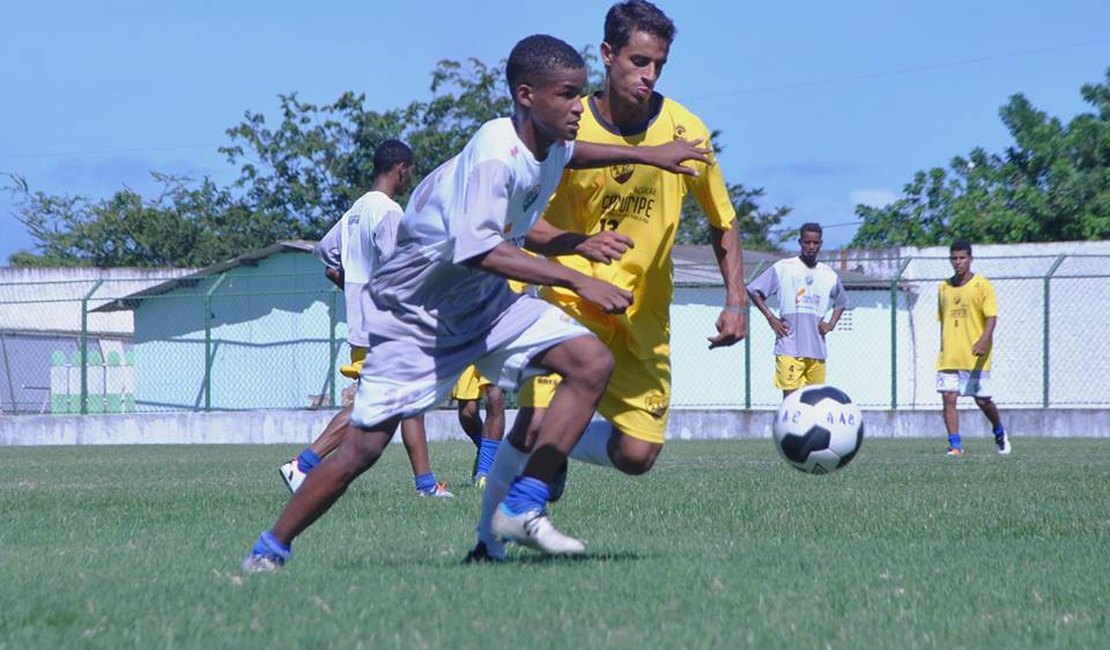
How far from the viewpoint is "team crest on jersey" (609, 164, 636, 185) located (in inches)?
271

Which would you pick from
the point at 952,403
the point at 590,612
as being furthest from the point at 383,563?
the point at 952,403

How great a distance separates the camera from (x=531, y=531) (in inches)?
227

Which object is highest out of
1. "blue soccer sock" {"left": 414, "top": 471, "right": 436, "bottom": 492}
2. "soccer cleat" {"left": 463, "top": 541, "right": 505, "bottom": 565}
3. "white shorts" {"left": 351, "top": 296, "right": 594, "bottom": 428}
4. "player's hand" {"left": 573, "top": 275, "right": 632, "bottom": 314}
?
"player's hand" {"left": 573, "top": 275, "right": 632, "bottom": 314}

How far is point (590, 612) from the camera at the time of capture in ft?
15.1

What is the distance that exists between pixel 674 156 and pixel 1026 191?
120 ft

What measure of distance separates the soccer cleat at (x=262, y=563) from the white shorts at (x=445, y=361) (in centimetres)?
55

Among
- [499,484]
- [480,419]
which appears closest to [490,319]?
[499,484]

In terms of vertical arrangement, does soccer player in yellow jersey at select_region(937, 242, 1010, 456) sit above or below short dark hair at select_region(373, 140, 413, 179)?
below

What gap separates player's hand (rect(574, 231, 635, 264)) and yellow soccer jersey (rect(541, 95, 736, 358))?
3.45ft

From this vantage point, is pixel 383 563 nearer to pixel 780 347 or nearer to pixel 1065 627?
pixel 1065 627

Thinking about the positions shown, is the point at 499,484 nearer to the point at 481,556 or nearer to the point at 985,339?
the point at 481,556

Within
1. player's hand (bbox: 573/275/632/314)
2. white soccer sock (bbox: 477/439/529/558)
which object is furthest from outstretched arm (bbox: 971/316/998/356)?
player's hand (bbox: 573/275/632/314)

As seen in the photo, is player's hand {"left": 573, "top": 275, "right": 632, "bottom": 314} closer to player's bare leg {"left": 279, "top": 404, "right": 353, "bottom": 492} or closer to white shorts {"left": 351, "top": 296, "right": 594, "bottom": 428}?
white shorts {"left": 351, "top": 296, "right": 594, "bottom": 428}

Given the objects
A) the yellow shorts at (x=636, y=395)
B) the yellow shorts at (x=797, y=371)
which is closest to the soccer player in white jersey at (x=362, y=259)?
the yellow shorts at (x=636, y=395)
